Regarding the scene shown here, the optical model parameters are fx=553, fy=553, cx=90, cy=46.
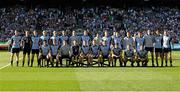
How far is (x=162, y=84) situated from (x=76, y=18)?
43.1 m

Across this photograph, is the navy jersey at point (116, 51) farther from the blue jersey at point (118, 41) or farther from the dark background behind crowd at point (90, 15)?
the dark background behind crowd at point (90, 15)

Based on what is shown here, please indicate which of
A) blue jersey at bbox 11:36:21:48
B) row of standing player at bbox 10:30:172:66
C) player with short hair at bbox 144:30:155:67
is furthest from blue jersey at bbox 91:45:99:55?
blue jersey at bbox 11:36:21:48

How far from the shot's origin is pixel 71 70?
26.5 meters

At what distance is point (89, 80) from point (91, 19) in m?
41.6

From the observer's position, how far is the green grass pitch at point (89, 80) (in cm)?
1888

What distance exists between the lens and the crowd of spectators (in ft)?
200

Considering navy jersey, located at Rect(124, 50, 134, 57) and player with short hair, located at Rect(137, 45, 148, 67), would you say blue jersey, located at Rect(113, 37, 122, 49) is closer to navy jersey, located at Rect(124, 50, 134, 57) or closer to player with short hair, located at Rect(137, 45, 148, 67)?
navy jersey, located at Rect(124, 50, 134, 57)

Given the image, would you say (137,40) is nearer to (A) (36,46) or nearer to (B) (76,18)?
(A) (36,46)

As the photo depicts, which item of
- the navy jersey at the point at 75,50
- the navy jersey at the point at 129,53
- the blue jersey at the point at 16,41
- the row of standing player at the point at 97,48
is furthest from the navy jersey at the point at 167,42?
the blue jersey at the point at 16,41

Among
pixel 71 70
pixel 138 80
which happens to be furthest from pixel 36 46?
pixel 138 80

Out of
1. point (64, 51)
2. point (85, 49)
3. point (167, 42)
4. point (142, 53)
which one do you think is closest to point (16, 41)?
point (64, 51)

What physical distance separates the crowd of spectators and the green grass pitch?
3405 centimetres

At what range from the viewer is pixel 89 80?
21469 mm

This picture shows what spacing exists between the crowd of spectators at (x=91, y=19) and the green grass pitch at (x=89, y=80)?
34050 millimetres
